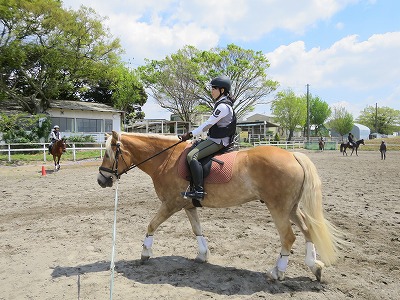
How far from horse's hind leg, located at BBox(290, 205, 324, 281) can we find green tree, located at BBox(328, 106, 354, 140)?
281ft

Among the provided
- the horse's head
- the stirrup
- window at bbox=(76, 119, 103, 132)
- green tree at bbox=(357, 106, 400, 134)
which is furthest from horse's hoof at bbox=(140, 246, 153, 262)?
green tree at bbox=(357, 106, 400, 134)

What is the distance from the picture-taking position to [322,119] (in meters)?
83.8

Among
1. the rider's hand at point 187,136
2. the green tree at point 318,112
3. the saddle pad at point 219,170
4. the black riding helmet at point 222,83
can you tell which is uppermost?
the green tree at point 318,112

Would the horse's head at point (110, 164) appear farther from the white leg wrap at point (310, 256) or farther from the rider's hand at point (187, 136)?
the white leg wrap at point (310, 256)

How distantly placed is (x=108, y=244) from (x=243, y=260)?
2585 mm

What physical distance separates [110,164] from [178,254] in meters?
1.96

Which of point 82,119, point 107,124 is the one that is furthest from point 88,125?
point 107,124

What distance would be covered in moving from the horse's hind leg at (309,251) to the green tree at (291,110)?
6821 centimetres

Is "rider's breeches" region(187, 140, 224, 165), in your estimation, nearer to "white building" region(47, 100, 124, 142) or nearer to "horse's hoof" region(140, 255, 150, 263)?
"horse's hoof" region(140, 255, 150, 263)

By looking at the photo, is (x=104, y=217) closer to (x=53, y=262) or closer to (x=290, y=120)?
(x=53, y=262)

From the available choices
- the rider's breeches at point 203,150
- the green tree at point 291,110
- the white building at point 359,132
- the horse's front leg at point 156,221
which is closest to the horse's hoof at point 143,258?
the horse's front leg at point 156,221

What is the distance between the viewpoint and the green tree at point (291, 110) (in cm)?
7056

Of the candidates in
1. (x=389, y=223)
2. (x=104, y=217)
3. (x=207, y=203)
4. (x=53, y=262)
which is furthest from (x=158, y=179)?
(x=389, y=223)

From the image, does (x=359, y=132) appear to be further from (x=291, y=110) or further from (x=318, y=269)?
(x=318, y=269)
